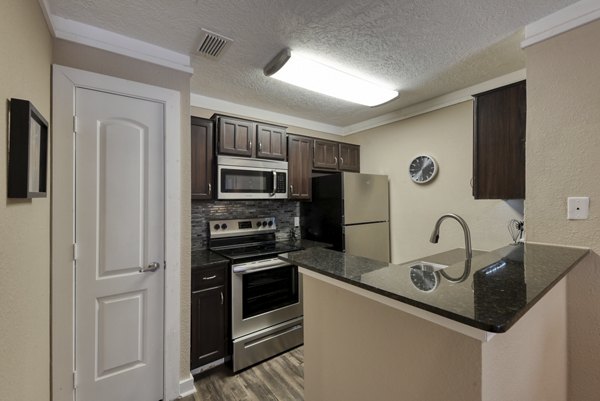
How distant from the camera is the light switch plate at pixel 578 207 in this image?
1.37 m

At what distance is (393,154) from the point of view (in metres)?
3.22

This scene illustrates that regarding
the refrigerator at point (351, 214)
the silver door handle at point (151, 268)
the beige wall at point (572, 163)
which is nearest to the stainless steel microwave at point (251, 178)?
the refrigerator at point (351, 214)

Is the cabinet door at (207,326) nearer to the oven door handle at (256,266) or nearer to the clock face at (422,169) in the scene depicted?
the oven door handle at (256,266)

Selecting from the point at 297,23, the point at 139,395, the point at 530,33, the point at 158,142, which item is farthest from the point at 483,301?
the point at 139,395

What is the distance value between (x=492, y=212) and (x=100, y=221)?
3147 mm

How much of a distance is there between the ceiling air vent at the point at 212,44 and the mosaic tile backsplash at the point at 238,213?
1413mm

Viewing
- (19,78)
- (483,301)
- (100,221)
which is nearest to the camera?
(483,301)

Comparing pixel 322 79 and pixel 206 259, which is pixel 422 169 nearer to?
pixel 322 79

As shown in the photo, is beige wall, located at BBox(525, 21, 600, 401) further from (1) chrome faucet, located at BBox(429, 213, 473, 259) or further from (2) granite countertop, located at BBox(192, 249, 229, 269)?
(2) granite countertop, located at BBox(192, 249, 229, 269)

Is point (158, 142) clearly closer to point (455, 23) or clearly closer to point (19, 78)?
Result: point (19, 78)

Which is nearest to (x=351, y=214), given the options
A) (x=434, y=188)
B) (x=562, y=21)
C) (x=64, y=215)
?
(x=434, y=188)

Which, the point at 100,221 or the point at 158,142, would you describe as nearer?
the point at 100,221

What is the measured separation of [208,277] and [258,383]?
911 mm

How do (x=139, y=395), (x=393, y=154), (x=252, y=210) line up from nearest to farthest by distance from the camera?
(x=139, y=395) < (x=252, y=210) < (x=393, y=154)
